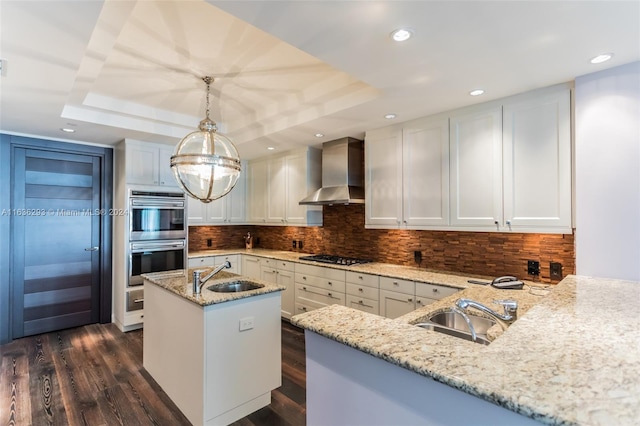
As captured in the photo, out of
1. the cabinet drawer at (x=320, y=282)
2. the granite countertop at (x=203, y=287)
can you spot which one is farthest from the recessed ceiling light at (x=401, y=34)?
the cabinet drawer at (x=320, y=282)

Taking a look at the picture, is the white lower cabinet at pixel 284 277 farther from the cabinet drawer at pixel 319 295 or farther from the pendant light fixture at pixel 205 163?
the pendant light fixture at pixel 205 163

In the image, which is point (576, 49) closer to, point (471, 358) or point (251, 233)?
point (471, 358)

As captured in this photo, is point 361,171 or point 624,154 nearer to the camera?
point 624,154

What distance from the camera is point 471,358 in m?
0.95

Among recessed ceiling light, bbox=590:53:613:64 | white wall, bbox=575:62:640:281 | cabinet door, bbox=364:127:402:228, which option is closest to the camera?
recessed ceiling light, bbox=590:53:613:64

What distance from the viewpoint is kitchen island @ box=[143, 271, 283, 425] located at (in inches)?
88.3

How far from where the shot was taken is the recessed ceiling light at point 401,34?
5.64ft

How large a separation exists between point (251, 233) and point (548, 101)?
16.4ft

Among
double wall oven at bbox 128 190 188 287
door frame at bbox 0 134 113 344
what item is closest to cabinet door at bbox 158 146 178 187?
double wall oven at bbox 128 190 188 287

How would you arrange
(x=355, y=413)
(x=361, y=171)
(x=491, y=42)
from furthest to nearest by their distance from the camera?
(x=361, y=171) → (x=491, y=42) → (x=355, y=413)

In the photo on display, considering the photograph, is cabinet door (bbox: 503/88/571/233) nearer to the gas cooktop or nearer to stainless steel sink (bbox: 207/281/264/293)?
the gas cooktop

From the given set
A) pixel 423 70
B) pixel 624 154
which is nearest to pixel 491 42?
pixel 423 70

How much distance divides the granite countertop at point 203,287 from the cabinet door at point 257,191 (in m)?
2.42

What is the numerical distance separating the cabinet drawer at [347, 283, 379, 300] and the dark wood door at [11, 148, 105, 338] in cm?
360
